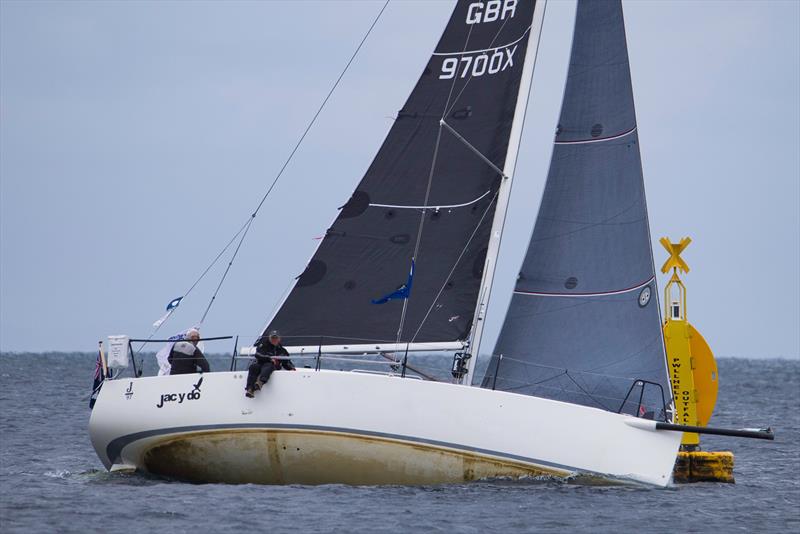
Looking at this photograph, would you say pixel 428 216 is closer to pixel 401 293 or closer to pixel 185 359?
pixel 401 293

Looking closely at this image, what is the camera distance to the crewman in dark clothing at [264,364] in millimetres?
16672

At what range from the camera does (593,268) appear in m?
18.0

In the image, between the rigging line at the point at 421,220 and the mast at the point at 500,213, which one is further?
the rigging line at the point at 421,220

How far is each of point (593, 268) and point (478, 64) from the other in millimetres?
3232

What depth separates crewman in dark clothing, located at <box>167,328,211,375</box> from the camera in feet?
59.5

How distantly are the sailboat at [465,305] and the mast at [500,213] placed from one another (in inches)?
0.8

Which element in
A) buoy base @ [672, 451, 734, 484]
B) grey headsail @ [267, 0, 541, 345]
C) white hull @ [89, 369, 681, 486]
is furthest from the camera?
buoy base @ [672, 451, 734, 484]

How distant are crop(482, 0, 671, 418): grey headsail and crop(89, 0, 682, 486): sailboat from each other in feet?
0.06

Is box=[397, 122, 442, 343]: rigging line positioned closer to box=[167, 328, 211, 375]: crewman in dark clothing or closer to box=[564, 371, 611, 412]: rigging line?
box=[564, 371, 611, 412]: rigging line

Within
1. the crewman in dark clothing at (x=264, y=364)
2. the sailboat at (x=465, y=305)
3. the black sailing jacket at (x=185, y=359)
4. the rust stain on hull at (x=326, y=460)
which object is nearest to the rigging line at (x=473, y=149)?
the sailboat at (x=465, y=305)

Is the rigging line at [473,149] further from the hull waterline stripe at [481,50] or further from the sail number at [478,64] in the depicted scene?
the hull waterline stripe at [481,50]

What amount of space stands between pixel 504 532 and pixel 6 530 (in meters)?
5.25

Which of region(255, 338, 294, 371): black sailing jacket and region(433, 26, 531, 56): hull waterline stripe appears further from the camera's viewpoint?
region(433, 26, 531, 56): hull waterline stripe

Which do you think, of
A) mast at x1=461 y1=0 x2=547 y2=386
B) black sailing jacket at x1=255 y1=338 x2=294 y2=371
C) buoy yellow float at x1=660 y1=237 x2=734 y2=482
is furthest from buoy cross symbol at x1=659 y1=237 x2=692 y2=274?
black sailing jacket at x1=255 y1=338 x2=294 y2=371
